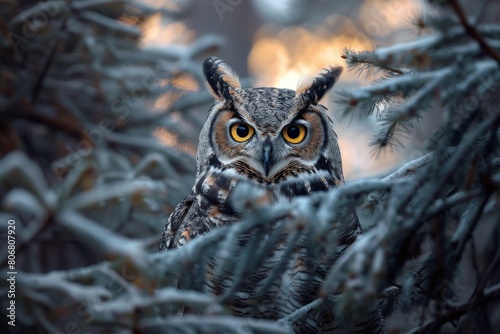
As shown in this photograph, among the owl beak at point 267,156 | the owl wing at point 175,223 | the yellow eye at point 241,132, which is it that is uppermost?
the yellow eye at point 241,132

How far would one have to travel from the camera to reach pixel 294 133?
2129 mm

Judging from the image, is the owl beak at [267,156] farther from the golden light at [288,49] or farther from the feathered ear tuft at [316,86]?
the golden light at [288,49]

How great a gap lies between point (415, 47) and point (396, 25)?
6321 millimetres

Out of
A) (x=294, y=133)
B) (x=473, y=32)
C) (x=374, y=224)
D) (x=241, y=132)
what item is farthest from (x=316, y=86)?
(x=473, y=32)

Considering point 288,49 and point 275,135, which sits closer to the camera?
point 275,135

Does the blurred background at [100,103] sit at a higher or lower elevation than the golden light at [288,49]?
lower

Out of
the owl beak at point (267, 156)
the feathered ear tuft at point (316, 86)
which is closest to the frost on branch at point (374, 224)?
the owl beak at point (267, 156)

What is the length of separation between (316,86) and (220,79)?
39 cm

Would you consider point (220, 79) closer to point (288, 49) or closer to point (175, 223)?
point (175, 223)

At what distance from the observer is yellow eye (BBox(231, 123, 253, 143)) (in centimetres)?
212

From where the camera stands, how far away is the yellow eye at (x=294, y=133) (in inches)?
83.2

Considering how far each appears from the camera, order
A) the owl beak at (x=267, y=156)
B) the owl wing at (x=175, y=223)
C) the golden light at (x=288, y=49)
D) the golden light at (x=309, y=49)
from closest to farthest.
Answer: the owl beak at (x=267, y=156), the owl wing at (x=175, y=223), the golden light at (x=309, y=49), the golden light at (x=288, y=49)

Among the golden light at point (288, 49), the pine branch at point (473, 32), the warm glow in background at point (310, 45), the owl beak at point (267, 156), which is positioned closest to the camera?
the pine branch at point (473, 32)

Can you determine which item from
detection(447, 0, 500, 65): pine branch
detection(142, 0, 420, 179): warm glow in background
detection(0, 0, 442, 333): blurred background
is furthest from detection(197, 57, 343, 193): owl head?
detection(142, 0, 420, 179): warm glow in background
